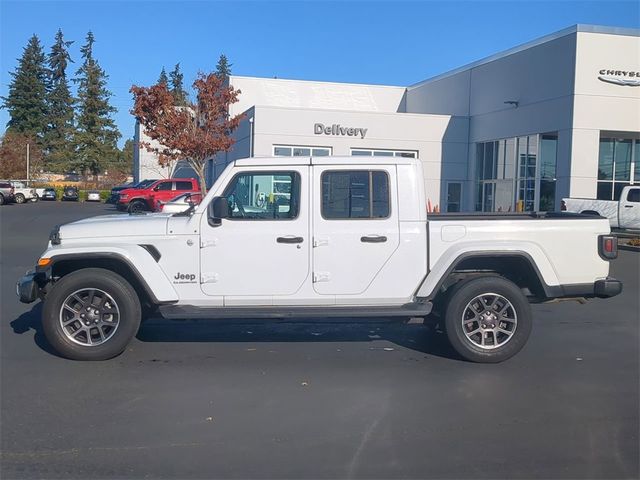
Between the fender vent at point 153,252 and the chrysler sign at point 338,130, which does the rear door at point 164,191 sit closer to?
the chrysler sign at point 338,130

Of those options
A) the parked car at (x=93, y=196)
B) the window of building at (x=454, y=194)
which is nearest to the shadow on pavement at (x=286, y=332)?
the window of building at (x=454, y=194)

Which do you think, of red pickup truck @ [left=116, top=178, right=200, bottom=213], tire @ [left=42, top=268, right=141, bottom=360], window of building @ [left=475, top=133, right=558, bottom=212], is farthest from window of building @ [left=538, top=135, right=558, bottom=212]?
tire @ [left=42, top=268, right=141, bottom=360]

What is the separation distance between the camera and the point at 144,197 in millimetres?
38344

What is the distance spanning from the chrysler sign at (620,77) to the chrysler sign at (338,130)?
11805 mm

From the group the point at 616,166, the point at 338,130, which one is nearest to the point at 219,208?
the point at 616,166

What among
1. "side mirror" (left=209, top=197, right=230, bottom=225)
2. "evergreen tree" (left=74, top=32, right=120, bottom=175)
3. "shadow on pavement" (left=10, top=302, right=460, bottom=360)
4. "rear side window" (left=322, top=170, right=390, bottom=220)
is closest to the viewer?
"side mirror" (left=209, top=197, right=230, bottom=225)

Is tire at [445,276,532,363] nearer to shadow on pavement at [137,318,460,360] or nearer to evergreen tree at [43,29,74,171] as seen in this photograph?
shadow on pavement at [137,318,460,360]

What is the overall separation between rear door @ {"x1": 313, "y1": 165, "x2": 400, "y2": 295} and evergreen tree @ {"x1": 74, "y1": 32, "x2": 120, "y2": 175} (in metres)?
76.9

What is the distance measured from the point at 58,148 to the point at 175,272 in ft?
268

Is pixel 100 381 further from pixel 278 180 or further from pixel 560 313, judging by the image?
pixel 560 313

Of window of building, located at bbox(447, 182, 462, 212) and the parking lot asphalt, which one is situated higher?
window of building, located at bbox(447, 182, 462, 212)

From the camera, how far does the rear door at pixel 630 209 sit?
22.3 meters

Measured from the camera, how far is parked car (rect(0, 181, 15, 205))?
46281mm

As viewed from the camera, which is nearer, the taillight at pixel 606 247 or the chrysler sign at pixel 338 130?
the taillight at pixel 606 247
